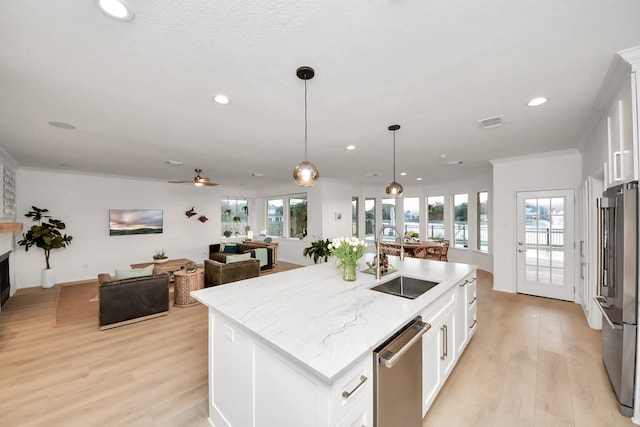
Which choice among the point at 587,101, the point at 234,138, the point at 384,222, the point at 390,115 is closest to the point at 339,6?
the point at 390,115

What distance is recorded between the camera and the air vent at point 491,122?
2849mm

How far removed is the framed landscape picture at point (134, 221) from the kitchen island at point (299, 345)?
6327 millimetres

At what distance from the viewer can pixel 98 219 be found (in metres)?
6.29

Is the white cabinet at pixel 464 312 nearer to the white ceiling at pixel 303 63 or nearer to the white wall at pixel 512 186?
the white ceiling at pixel 303 63

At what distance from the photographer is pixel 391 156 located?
4.52 metres

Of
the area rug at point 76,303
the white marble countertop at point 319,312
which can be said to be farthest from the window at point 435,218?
the area rug at point 76,303

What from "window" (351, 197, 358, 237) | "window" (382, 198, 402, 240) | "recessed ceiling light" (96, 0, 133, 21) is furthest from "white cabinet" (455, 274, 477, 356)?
"window" (382, 198, 402, 240)

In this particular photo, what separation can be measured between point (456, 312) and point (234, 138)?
3.38 m

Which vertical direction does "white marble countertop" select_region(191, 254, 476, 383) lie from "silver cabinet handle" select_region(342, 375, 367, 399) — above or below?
above

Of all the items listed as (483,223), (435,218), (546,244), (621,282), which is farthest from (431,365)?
(435,218)

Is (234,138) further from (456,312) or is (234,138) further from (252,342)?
(456,312)

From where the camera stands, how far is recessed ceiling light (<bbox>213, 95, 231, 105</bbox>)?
89.3 inches

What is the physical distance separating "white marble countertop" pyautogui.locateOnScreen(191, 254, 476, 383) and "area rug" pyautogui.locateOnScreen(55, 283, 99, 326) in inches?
134

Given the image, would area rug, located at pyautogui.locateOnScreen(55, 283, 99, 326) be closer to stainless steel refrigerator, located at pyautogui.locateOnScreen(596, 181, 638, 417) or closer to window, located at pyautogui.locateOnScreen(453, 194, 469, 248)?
stainless steel refrigerator, located at pyautogui.locateOnScreen(596, 181, 638, 417)
